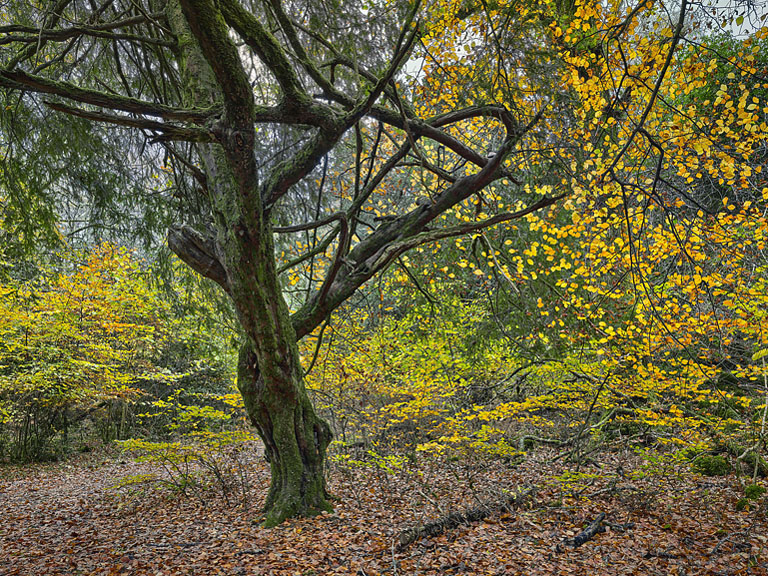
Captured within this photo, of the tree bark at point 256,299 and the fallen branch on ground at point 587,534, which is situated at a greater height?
the tree bark at point 256,299

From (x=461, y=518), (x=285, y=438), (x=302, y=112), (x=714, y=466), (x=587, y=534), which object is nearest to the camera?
(x=302, y=112)

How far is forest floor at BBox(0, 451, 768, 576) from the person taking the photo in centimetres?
356

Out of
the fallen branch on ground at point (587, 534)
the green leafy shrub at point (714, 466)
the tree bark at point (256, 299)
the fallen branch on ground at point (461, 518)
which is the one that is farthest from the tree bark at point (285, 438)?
the green leafy shrub at point (714, 466)

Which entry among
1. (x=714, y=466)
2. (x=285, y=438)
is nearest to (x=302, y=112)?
(x=285, y=438)

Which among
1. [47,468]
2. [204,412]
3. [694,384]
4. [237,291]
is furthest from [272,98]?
[47,468]

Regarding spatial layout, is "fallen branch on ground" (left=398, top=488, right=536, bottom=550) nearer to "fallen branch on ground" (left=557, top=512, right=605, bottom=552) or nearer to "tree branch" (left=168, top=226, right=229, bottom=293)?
"fallen branch on ground" (left=557, top=512, right=605, bottom=552)

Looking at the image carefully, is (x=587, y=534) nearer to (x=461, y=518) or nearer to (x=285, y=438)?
(x=461, y=518)

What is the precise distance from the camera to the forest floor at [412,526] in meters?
3.56

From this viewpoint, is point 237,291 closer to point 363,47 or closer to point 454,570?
point 363,47

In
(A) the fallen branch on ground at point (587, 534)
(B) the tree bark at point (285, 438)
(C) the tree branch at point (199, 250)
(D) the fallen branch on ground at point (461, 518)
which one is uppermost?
(C) the tree branch at point (199, 250)

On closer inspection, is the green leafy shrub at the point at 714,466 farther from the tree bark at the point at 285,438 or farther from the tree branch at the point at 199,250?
the tree branch at the point at 199,250

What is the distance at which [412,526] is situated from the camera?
4402 mm

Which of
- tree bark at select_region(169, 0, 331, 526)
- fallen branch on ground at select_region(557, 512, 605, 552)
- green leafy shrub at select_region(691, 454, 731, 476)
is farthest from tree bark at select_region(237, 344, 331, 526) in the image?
green leafy shrub at select_region(691, 454, 731, 476)

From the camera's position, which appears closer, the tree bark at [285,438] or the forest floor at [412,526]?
the forest floor at [412,526]
